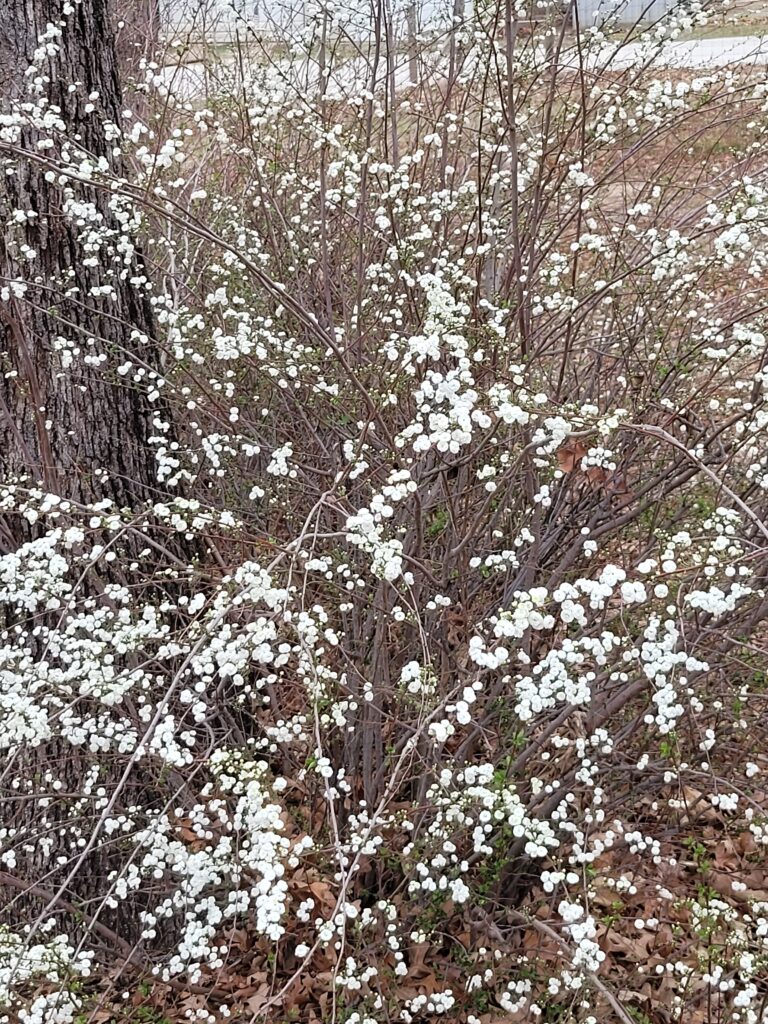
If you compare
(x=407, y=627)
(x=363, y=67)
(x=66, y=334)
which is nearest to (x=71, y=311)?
(x=66, y=334)

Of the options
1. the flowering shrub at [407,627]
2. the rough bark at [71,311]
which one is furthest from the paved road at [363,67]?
the rough bark at [71,311]

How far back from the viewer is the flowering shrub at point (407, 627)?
2334 millimetres

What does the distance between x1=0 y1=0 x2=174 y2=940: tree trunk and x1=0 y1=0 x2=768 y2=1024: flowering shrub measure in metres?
0.02

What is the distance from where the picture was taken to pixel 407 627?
2975 mm

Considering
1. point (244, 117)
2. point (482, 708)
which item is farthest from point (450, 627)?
point (244, 117)

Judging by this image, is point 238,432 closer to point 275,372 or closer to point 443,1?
point 275,372

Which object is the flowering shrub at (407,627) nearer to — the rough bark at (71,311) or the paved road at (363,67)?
the rough bark at (71,311)

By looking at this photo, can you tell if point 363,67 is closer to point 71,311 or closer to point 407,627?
point 71,311

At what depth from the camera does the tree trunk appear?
2766mm

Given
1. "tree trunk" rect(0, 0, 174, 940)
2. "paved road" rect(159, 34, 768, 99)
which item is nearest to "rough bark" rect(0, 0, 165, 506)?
"tree trunk" rect(0, 0, 174, 940)

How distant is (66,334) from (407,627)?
1.61 metres

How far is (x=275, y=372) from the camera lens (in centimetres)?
321

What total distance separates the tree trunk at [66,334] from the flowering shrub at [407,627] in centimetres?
2

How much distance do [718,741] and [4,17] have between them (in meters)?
3.51
